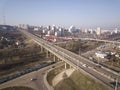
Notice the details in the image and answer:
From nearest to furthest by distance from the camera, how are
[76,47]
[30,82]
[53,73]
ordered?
[30,82] → [53,73] → [76,47]

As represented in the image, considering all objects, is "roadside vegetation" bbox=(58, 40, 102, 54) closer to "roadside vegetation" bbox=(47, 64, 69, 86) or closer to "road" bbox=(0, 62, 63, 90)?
"roadside vegetation" bbox=(47, 64, 69, 86)

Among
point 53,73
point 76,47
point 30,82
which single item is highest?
point 76,47

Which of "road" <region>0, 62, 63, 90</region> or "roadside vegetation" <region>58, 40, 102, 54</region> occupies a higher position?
"roadside vegetation" <region>58, 40, 102, 54</region>

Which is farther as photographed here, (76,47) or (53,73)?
(76,47)

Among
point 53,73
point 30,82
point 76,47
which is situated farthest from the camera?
point 76,47

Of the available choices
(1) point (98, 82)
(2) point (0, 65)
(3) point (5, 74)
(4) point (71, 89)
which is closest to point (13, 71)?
(3) point (5, 74)

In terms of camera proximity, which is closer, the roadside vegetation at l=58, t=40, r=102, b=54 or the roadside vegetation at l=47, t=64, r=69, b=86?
the roadside vegetation at l=47, t=64, r=69, b=86

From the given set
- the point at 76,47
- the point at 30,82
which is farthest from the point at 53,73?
the point at 76,47

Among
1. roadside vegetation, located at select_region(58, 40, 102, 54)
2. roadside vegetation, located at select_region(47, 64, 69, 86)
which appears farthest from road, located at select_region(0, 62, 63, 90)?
roadside vegetation, located at select_region(58, 40, 102, 54)

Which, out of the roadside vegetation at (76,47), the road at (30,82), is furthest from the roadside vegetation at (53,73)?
the roadside vegetation at (76,47)

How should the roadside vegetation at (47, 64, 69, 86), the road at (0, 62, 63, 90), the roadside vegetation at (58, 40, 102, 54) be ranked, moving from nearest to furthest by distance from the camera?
1. the road at (0, 62, 63, 90)
2. the roadside vegetation at (47, 64, 69, 86)
3. the roadside vegetation at (58, 40, 102, 54)

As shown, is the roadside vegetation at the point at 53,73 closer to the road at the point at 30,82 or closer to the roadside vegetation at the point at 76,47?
the road at the point at 30,82

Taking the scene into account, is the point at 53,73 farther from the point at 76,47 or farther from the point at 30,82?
the point at 76,47
